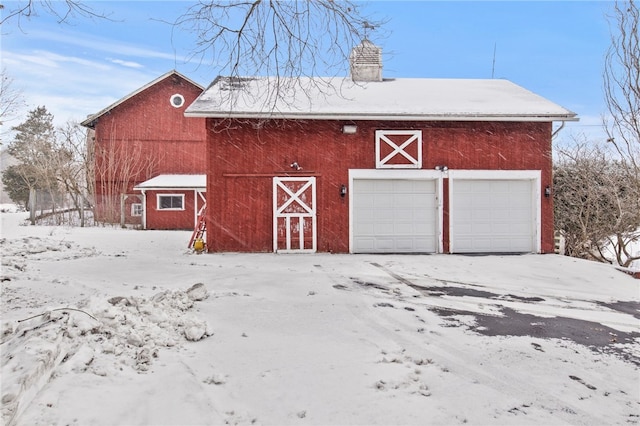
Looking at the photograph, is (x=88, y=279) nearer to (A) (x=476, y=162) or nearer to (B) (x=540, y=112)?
(A) (x=476, y=162)

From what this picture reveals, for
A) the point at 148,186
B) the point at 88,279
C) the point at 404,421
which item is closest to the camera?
the point at 404,421

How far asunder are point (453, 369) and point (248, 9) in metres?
4.21

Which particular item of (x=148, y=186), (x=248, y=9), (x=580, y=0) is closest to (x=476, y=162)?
(x=580, y=0)

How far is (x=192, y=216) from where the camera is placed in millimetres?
16609

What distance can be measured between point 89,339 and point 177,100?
17338 millimetres

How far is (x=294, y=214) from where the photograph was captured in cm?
919

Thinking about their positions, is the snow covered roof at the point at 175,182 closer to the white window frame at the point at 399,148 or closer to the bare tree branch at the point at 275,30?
the white window frame at the point at 399,148

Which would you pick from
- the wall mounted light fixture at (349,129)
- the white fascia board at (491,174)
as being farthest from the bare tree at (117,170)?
the white fascia board at (491,174)

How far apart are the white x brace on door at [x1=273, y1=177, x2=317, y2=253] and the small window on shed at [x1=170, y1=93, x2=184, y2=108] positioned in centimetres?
1154

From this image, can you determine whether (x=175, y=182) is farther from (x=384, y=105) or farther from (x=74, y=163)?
(x=384, y=105)

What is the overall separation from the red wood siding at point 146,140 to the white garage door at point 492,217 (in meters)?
13.2

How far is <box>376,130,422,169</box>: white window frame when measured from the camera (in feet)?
30.4

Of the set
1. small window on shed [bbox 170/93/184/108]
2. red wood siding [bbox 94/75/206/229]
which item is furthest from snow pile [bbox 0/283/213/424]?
small window on shed [bbox 170/93/184/108]

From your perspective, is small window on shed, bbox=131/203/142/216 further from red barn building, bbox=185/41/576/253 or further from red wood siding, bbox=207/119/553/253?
red wood siding, bbox=207/119/553/253
